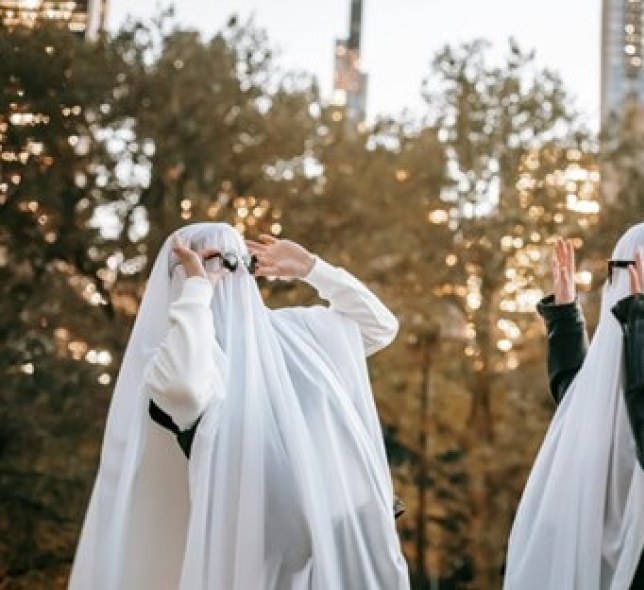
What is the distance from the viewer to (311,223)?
9984 mm

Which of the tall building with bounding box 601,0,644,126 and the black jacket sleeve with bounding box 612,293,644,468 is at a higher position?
the tall building with bounding box 601,0,644,126

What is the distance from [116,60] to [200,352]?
25.2 feet

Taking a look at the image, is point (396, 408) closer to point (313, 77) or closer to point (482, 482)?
point (482, 482)

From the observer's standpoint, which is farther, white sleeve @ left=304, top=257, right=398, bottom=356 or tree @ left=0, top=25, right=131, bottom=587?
tree @ left=0, top=25, right=131, bottom=587

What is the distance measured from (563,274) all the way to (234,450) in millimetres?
1122

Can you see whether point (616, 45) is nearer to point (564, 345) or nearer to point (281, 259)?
point (564, 345)

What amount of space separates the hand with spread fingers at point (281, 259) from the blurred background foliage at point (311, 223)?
6.30 m

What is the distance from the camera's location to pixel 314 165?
399 inches

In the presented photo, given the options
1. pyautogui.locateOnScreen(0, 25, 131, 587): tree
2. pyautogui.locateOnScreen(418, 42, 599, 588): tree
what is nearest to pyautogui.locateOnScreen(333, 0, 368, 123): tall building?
pyautogui.locateOnScreen(418, 42, 599, 588): tree

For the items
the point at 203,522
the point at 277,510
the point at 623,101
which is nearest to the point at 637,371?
the point at 277,510

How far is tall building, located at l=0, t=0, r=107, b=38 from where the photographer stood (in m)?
9.40

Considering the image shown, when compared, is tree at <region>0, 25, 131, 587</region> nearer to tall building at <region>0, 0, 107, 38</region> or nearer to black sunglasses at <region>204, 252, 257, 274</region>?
tall building at <region>0, 0, 107, 38</region>

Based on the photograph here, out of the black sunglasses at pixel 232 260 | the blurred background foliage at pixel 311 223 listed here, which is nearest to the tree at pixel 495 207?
the blurred background foliage at pixel 311 223

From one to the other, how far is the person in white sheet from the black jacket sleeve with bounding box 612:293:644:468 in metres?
0.63
